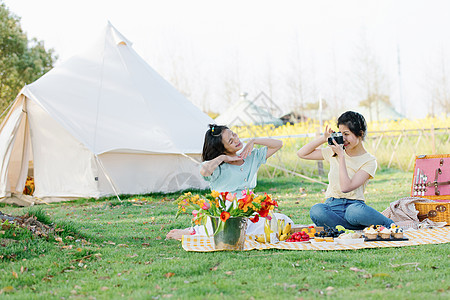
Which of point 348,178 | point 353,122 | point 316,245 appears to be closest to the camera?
point 316,245

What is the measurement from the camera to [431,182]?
5.56 m

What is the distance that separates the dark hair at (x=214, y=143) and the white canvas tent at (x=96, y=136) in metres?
4.26

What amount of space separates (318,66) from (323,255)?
764 inches

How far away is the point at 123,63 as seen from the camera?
996cm

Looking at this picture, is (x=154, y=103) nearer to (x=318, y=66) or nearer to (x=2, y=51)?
(x=2, y=51)

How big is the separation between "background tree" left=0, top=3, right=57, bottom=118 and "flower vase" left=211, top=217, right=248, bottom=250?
14.1m

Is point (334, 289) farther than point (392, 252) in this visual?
No

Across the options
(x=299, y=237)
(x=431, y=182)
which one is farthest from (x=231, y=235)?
(x=431, y=182)

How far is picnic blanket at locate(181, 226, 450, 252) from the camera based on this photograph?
13.1ft

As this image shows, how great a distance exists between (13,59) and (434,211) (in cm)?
1441

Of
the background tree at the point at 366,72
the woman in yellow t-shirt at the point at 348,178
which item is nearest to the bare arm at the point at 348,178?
the woman in yellow t-shirt at the point at 348,178

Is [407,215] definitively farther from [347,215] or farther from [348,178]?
[348,178]

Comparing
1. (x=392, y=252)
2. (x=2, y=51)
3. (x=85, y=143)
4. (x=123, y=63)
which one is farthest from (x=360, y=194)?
(x=2, y=51)

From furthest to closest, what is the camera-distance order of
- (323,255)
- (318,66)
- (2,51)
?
1. (318,66)
2. (2,51)
3. (323,255)
